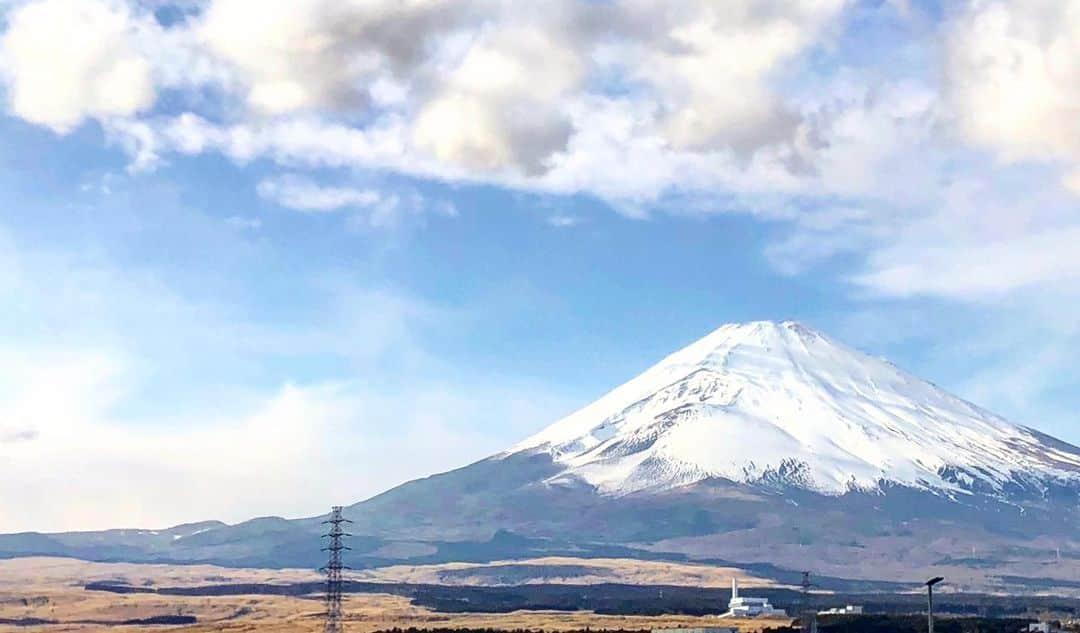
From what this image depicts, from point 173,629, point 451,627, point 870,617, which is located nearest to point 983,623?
point 870,617

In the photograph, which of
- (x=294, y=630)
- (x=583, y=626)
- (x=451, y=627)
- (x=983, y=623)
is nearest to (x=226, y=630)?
(x=294, y=630)

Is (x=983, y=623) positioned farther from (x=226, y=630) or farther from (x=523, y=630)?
(x=226, y=630)

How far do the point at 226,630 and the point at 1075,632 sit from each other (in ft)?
313

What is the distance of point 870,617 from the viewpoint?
19275 centimetres

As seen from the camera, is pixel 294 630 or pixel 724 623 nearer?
pixel 294 630

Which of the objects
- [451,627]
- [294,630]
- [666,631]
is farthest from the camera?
[451,627]

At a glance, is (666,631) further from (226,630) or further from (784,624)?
(226,630)

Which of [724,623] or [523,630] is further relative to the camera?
[724,623]

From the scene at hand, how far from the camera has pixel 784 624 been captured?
7633 inches

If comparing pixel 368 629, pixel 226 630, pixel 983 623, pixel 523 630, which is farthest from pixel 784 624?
pixel 226 630

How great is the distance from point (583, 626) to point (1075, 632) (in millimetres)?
56676

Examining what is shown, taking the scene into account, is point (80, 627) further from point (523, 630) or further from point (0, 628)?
point (523, 630)

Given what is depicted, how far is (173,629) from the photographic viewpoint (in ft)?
632

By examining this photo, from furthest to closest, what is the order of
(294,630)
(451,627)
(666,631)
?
(451,627), (294,630), (666,631)
